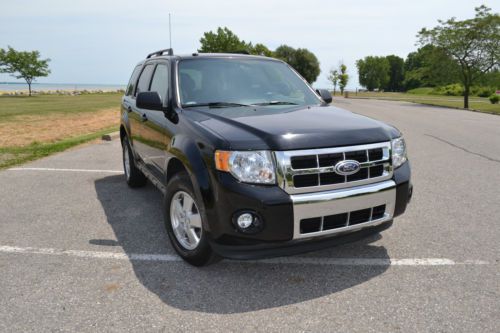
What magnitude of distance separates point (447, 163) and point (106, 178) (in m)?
6.41

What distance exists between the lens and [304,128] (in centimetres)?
306

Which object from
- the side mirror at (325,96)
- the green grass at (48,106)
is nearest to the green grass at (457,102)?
the side mirror at (325,96)

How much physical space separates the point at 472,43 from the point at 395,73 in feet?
311

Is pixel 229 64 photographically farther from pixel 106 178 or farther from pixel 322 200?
pixel 106 178

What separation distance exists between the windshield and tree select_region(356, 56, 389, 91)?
11717cm

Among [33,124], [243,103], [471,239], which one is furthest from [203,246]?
→ [33,124]

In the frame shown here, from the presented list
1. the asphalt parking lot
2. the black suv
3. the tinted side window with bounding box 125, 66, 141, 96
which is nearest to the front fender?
the black suv

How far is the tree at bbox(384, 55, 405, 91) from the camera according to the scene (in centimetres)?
11994

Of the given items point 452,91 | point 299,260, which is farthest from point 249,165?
point 452,91

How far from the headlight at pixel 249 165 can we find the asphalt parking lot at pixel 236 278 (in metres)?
0.88

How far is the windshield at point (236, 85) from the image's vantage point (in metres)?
4.00

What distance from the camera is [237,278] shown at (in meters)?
3.25

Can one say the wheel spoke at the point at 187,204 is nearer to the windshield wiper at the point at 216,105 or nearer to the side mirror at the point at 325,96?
the windshield wiper at the point at 216,105

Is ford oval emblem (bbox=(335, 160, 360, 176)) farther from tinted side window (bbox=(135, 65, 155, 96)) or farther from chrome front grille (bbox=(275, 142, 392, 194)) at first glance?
tinted side window (bbox=(135, 65, 155, 96))
